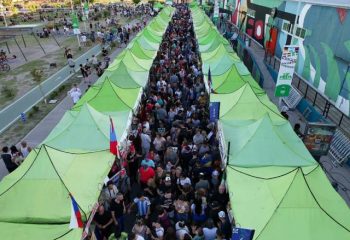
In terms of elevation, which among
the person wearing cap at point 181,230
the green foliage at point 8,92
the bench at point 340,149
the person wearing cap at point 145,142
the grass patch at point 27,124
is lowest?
the green foliage at point 8,92

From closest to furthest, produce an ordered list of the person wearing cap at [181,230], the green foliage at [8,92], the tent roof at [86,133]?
the person wearing cap at [181,230] < the tent roof at [86,133] < the green foliage at [8,92]

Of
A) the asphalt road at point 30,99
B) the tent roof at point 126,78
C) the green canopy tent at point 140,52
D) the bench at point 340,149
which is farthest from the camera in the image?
the green canopy tent at point 140,52

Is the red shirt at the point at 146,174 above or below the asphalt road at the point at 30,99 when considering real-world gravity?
above

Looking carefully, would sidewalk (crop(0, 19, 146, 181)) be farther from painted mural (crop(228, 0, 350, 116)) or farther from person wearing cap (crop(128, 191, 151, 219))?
painted mural (crop(228, 0, 350, 116))

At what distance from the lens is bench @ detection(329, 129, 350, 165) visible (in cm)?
1087

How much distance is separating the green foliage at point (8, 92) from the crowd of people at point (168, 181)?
9.19m

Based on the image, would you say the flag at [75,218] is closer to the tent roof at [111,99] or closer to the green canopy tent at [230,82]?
the tent roof at [111,99]

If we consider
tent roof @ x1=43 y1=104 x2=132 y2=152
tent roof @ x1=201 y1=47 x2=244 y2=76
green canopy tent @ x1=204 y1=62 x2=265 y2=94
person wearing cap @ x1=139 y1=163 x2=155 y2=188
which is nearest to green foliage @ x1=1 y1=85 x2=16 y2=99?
tent roof @ x1=43 y1=104 x2=132 y2=152

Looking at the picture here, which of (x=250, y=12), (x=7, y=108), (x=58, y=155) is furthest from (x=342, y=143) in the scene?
(x=250, y=12)

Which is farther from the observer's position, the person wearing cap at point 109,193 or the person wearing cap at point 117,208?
the person wearing cap at point 109,193

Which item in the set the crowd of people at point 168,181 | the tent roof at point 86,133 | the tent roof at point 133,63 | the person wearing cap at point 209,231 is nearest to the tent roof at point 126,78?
the tent roof at point 133,63

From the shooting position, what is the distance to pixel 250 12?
32.2 metres

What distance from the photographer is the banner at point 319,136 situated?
379 inches

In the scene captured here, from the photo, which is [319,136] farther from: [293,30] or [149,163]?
[293,30]
